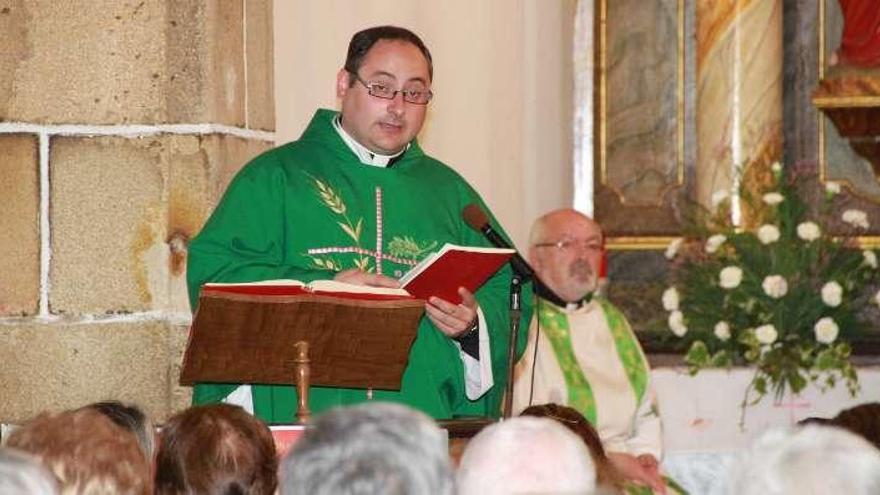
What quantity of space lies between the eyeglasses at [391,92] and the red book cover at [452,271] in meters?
0.76

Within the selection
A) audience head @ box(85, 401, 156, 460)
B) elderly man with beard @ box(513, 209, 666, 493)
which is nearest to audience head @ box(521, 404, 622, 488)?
audience head @ box(85, 401, 156, 460)

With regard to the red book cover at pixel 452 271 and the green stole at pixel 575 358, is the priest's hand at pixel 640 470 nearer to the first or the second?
the green stole at pixel 575 358

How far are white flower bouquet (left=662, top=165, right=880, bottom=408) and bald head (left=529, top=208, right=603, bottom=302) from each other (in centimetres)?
86

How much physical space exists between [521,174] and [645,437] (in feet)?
6.25

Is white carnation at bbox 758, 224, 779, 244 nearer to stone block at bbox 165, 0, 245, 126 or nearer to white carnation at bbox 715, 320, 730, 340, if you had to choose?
white carnation at bbox 715, 320, 730, 340

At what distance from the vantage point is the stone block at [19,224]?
5.95 metres

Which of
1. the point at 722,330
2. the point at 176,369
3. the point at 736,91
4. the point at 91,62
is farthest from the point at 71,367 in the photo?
the point at 736,91

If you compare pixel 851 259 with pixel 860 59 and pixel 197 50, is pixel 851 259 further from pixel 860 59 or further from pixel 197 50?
pixel 197 50

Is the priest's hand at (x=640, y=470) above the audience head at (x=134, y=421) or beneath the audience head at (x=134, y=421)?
beneath

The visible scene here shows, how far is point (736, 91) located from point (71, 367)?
5.34 m

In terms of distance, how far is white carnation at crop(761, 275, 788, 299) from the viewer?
8.50 meters

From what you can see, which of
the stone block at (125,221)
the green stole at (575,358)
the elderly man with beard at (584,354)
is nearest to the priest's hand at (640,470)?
the elderly man with beard at (584,354)

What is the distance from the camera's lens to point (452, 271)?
16.2ft

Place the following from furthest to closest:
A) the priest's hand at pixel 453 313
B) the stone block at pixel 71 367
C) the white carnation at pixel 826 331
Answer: the white carnation at pixel 826 331 → the stone block at pixel 71 367 → the priest's hand at pixel 453 313
